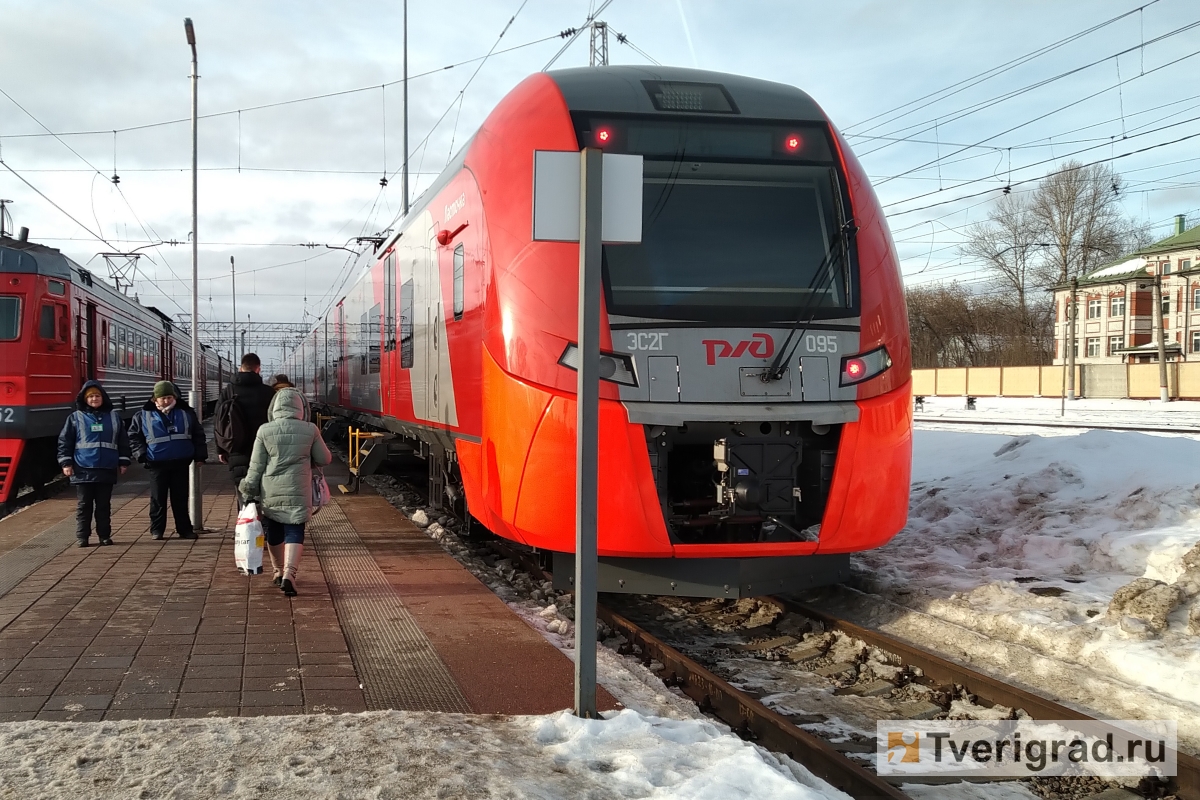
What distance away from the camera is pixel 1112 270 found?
→ 5356 cm

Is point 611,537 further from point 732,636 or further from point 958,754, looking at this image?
point 958,754

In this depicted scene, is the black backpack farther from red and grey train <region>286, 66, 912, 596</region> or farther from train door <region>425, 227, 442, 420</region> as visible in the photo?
red and grey train <region>286, 66, 912, 596</region>

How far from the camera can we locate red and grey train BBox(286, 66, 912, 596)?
17.6 ft

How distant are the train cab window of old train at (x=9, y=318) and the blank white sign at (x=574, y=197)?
408 inches

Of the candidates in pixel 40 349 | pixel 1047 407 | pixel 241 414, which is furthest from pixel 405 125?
pixel 1047 407

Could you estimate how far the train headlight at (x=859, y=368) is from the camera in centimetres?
561

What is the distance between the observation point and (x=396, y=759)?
350cm

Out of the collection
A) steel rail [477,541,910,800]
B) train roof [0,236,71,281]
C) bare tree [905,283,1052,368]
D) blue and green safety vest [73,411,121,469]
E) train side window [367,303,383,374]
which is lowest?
steel rail [477,541,910,800]

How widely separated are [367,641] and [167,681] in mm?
1119

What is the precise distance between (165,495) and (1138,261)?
5789 cm

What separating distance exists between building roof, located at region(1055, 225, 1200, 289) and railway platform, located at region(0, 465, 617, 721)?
51960mm

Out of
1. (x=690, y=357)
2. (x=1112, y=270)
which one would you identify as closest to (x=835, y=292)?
(x=690, y=357)

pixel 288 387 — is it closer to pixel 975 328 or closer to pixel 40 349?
pixel 40 349

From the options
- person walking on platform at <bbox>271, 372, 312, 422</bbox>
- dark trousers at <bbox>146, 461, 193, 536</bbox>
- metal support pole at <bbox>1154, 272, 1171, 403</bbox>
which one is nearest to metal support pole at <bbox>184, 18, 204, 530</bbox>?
dark trousers at <bbox>146, 461, 193, 536</bbox>
